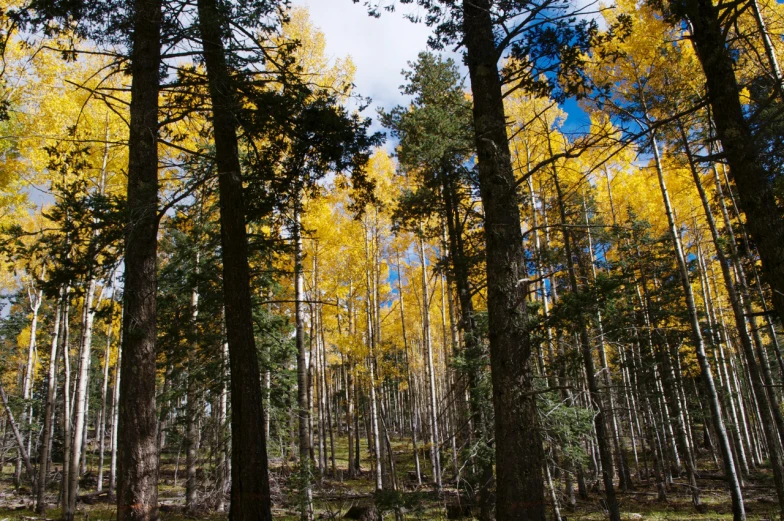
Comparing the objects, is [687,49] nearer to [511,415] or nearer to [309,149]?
[309,149]

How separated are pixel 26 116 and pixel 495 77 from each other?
11.2 m

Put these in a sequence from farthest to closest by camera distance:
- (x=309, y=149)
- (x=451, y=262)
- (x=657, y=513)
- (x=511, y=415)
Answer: (x=657, y=513), (x=451, y=262), (x=309, y=149), (x=511, y=415)

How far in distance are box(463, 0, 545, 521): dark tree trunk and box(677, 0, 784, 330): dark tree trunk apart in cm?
172

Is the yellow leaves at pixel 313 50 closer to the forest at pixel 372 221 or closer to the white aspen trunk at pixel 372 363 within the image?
the forest at pixel 372 221

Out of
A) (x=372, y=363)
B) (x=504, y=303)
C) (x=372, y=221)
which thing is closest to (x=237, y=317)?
(x=504, y=303)

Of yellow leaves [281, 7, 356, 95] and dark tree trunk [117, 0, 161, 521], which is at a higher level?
yellow leaves [281, 7, 356, 95]

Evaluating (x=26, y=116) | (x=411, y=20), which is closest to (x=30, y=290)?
(x=26, y=116)

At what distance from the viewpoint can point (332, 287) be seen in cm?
1502

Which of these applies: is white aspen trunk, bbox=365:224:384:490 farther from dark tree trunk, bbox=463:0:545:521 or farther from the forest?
dark tree trunk, bbox=463:0:545:521

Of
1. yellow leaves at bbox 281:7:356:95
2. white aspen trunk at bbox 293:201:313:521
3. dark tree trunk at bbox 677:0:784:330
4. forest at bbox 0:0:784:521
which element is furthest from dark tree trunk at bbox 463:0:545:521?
yellow leaves at bbox 281:7:356:95

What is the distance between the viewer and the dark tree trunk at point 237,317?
442 cm

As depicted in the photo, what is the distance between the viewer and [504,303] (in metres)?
3.59

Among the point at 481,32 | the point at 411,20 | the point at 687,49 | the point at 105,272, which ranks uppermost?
the point at 687,49

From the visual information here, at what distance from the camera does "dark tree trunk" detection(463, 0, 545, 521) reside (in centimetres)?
330
